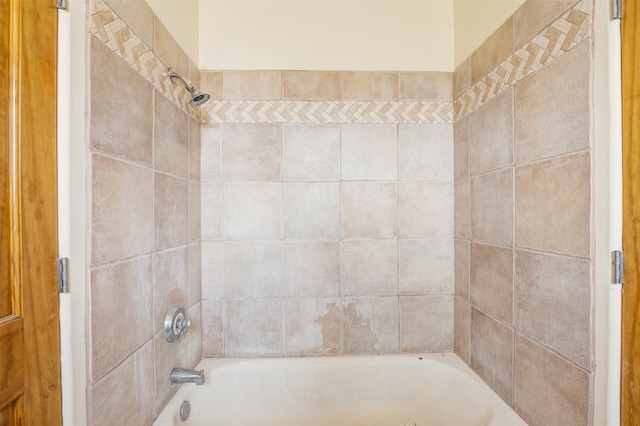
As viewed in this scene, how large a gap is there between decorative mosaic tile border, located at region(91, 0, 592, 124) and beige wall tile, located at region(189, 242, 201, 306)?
59 centimetres

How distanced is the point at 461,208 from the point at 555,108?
0.62m

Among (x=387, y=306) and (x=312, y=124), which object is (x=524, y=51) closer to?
(x=312, y=124)

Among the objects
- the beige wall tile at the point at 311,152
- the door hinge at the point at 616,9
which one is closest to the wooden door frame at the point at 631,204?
the door hinge at the point at 616,9

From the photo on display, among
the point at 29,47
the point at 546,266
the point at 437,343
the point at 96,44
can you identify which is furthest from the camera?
the point at 437,343

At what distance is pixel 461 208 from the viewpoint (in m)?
1.46

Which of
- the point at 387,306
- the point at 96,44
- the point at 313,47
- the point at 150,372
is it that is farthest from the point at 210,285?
the point at 313,47

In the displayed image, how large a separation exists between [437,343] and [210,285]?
3.66 ft

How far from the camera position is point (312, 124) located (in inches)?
58.9

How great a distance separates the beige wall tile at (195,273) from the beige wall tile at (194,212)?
4cm

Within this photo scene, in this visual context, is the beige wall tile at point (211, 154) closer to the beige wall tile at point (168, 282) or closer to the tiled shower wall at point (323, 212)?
the tiled shower wall at point (323, 212)

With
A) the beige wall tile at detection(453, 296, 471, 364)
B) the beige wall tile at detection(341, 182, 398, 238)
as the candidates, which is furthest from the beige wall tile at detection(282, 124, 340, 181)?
the beige wall tile at detection(453, 296, 471, 364)

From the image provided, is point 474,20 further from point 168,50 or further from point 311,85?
point 168,50

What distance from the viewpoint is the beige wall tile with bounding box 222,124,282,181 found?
149cm

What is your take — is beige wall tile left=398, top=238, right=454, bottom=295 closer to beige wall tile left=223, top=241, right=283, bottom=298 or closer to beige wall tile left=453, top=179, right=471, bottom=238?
beige wall tile left=453, top=179, right=471, bottom=238
